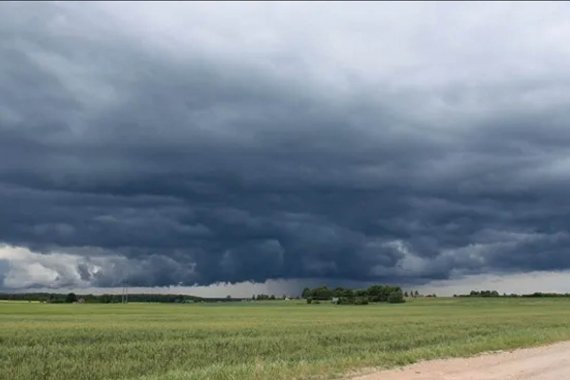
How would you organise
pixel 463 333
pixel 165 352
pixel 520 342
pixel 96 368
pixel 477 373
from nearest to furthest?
pixel 477 373, pixel 96 368, pixel 165 352, pixel 520 342, pixel 463 333

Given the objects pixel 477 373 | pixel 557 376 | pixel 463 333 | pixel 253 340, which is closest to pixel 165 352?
pixel 253 340

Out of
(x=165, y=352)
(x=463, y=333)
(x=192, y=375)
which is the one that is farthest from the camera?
(x=463, y=333)

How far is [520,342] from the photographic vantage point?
38594 millimetres

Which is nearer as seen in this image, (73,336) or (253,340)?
(253,340)

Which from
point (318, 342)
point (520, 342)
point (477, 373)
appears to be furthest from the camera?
point (318, 342)

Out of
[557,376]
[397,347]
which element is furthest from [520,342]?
[557,376]

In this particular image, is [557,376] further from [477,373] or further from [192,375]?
[192,375]

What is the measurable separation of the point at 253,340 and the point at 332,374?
72.4 ft

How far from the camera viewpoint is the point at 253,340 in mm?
43375

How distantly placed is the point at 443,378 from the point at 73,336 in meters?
31.7

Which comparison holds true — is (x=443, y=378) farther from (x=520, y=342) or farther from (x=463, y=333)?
(x=463, y=333)

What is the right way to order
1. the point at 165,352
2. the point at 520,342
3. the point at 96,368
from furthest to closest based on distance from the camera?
the point at 520,342
the point at 165,352
the point at 96,368

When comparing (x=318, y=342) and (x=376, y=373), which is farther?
(x=318, y=342)

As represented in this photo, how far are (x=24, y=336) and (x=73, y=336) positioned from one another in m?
3.17
